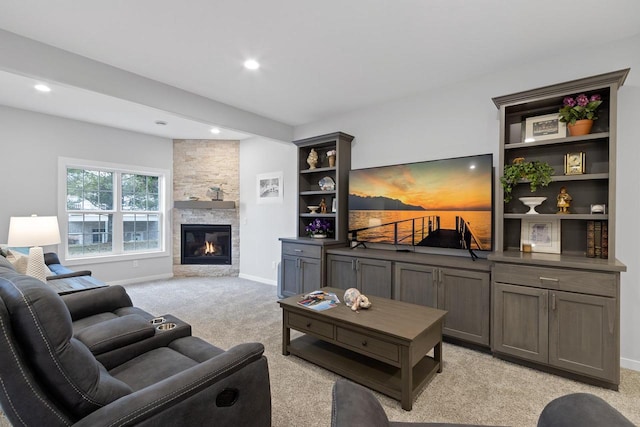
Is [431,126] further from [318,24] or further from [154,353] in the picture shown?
[154,353]

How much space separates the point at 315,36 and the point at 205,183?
13.9 feet

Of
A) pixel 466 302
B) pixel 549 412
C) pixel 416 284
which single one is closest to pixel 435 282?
pixel 416 284

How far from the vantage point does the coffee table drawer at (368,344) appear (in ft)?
6.86

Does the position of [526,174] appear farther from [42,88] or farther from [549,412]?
[42,88]

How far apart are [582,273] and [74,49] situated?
4593mm

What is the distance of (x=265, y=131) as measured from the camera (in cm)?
467

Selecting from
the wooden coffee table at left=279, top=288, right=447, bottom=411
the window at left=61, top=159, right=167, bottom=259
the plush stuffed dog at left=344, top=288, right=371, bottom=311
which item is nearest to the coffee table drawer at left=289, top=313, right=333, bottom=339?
the wooden coffee table at left=279, top=288, right=447, bottom=411

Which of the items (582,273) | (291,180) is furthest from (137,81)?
(582,273)

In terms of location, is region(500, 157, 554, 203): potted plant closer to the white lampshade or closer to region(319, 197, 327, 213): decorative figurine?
region(319, 197, 327, 213): decorative figurine

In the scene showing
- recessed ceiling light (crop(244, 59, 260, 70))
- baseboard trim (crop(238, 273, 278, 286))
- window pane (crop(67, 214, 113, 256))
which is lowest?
baseboard trim (crop(238, 273, 278, 286))

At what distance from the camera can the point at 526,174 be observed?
2.73 metres

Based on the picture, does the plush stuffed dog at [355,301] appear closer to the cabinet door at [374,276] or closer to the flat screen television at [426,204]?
the cabinet door at [374,276]

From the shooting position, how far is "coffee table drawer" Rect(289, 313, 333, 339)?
8.05ft

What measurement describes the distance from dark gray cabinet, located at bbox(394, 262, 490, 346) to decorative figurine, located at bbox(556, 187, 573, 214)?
855mm
